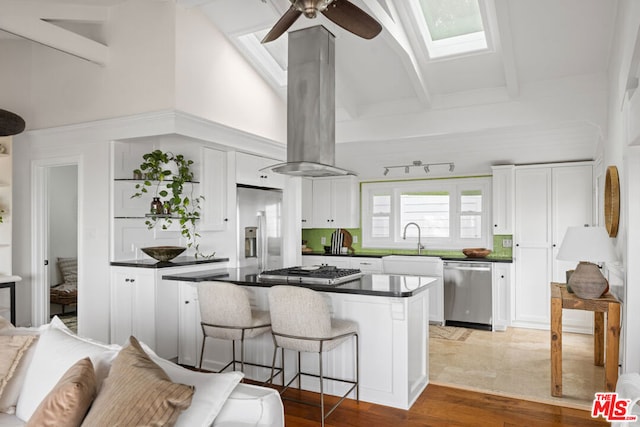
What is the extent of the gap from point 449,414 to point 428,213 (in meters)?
3.84

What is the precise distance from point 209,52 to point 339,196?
3.18 m

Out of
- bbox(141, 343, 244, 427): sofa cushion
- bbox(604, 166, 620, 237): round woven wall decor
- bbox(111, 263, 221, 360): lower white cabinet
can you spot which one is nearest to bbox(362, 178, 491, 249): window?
bbox(604, 166, 620, 237): round woven wall decor

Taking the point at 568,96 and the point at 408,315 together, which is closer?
the point at 408,315

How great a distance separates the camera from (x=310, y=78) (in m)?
3.89

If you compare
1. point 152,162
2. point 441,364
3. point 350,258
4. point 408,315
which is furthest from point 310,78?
point 350,258

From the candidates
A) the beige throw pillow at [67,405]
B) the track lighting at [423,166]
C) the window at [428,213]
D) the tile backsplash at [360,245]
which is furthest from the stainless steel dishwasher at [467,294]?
the beige throw pillow at [67,405]

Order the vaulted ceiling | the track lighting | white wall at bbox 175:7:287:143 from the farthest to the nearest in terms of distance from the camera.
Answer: the track lighting
white wall at bbox 175:7:287:143
the vaulted ceiling

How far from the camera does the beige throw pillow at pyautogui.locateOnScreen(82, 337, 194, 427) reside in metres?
1.38

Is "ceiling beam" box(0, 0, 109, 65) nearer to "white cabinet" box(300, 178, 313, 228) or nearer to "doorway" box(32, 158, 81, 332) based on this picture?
"doorway" box(32, 158, 81, 332)

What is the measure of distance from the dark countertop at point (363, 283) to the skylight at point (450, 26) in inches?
90.4

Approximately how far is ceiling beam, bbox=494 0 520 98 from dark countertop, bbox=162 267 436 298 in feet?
6.92

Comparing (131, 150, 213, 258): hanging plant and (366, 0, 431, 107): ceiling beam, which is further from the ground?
(366, 0, 431, 107): ceiling beam

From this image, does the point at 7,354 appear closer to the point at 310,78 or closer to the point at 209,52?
the point at 310,78

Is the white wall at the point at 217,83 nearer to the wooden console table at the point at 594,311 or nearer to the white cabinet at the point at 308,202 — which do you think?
the white cabinet at the point at 308,202
